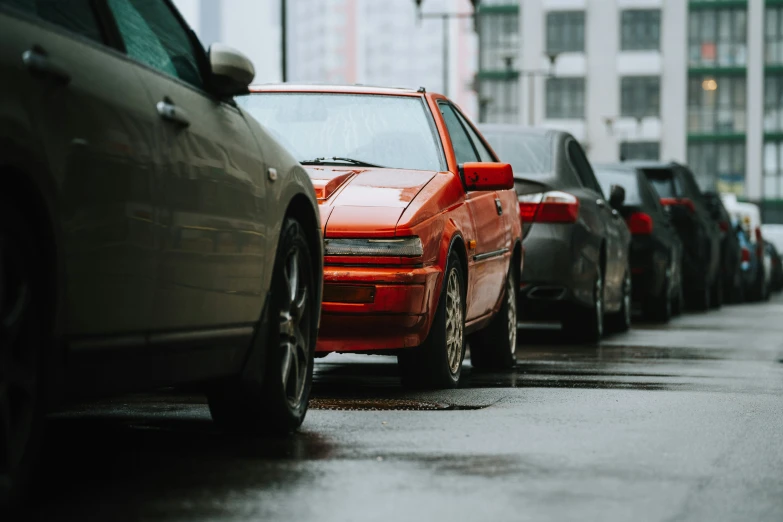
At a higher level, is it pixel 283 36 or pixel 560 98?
pixel 560 98

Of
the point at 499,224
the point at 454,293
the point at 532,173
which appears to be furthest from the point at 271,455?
the point at 532,173

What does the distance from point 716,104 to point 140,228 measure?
78.3 metres

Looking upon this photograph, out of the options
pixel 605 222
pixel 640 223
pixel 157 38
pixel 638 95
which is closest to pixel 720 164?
pixel 638 95

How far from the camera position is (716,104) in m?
80.9

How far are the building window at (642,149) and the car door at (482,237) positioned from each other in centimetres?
7136

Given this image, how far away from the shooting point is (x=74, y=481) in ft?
16.5

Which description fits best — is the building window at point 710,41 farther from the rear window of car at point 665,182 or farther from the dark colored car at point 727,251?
the rear window of car at point 665,182

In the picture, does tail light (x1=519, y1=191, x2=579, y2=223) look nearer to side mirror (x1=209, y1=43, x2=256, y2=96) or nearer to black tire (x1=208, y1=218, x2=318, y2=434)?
black tire (x1=208, y1=218, x2=318, y2=434)

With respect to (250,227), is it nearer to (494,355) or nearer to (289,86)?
(289,86)

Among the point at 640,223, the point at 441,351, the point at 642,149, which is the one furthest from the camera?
the point at 642,149

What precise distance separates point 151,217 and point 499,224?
5.30 m

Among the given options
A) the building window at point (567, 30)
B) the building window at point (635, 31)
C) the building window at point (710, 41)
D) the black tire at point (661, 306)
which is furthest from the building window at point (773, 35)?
the black tire at point (661, 306)

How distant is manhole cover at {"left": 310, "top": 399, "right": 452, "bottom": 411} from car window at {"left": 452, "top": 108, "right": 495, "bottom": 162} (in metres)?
2.75

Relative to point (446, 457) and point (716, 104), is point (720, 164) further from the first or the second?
point (446, 457)
